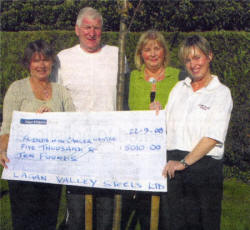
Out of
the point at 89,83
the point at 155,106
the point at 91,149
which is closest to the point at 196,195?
the point at 155,106

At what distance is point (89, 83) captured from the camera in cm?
255

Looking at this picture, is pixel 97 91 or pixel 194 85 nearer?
pixel 194 85

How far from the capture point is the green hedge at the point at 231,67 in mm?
3773

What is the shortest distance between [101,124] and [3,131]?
802 mm

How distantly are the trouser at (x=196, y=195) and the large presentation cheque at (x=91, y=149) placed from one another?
0.16m

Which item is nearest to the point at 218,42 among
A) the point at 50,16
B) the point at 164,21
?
the point at 164,21

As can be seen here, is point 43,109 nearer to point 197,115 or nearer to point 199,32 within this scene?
point 197,115

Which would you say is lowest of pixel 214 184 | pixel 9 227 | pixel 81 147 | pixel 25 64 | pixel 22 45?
pixel 9 227

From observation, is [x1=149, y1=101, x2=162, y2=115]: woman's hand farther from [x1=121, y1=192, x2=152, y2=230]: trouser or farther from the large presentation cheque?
[x1=121, y1=192, x2=152, y2=230]: trouser

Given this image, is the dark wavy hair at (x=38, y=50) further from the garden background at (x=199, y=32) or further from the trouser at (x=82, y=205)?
the garden background at (x=199, y=32)

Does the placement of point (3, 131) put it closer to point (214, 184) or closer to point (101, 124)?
point (101, 124)

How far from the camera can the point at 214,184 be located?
2234 millimetres

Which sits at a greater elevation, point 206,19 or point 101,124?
point 206,19

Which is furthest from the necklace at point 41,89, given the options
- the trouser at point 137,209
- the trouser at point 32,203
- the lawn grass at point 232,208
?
the lawn grass at point 232,208
